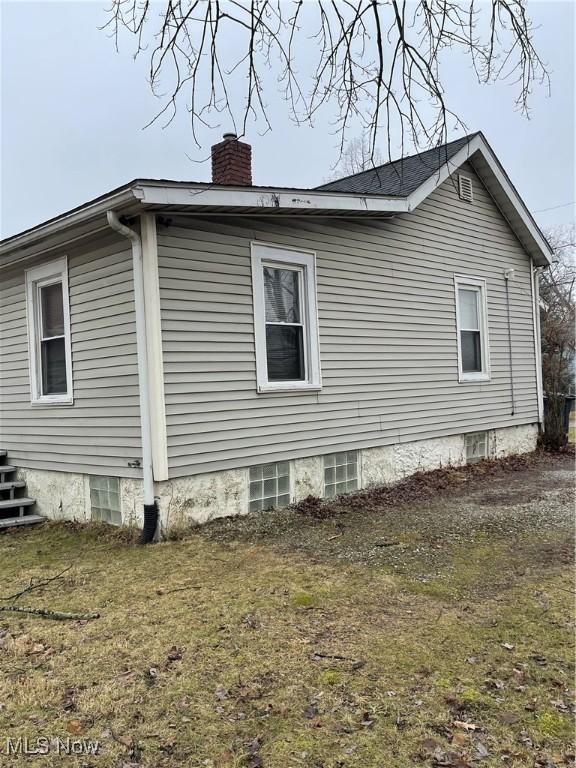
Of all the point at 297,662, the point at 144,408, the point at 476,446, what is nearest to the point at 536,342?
the point at 476,446

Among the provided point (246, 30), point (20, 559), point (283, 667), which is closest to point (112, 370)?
point (20, 559)

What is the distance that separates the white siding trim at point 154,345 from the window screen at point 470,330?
6003 millimetres

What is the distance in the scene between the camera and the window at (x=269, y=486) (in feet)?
22.7

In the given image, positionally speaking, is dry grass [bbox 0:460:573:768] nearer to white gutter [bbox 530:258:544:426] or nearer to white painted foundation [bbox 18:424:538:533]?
white painted foundation [bbox 18:424:538:533]

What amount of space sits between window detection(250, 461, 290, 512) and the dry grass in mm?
1532

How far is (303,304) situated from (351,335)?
908 mm

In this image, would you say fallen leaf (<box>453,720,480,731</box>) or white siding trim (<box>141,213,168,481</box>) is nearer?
fallen leaf (<box>453,720,480,731</box>)

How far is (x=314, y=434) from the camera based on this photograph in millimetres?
7566

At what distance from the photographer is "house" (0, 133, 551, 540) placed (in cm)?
612

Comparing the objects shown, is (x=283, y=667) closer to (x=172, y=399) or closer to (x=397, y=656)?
(x=397, y=656)

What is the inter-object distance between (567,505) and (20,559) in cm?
606

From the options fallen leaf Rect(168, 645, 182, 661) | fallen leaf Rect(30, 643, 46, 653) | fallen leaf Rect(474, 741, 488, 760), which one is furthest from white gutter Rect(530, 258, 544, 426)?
fallen leaf Rect(30, 643, 46, 653)

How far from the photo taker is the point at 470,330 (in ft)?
34.3

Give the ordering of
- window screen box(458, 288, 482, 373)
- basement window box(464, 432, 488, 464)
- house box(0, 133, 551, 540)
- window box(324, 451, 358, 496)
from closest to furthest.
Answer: house box(0, 133, 551, 540) < window box(324, 451, 358, 496) < basement window box(464, 432, 488, 464) < window screen box(458, 288, 482, 373)
